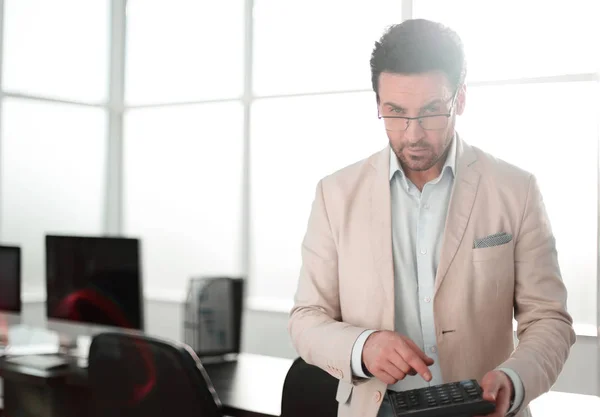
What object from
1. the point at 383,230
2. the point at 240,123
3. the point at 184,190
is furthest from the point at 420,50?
the point at 184,190

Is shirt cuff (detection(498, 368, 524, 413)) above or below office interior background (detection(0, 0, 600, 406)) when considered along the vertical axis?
below

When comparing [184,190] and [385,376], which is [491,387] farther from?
[184,190]

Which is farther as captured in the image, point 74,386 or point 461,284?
point 74,386

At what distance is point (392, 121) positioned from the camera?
1505 mm

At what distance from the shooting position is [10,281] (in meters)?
3.61

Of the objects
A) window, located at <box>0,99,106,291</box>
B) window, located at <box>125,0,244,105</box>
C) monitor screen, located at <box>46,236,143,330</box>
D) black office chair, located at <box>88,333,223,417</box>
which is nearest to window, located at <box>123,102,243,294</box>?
window, located at <box>125,0,244,105</box>

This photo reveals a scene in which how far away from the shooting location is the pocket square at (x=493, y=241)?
151 cm

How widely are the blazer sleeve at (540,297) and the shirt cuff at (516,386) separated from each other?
7 cm

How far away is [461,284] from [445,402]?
0.30 meters

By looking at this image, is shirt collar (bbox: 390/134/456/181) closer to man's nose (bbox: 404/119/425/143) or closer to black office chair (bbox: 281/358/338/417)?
man's nose (bbox: 404/119/425/143)

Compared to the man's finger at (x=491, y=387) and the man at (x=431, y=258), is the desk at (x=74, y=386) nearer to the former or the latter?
the man at (x=431, y=258)

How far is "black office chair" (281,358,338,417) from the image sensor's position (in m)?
1.93

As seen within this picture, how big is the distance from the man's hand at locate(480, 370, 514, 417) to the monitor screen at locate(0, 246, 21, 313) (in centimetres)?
286

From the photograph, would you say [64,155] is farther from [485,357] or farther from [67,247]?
[485,357]
